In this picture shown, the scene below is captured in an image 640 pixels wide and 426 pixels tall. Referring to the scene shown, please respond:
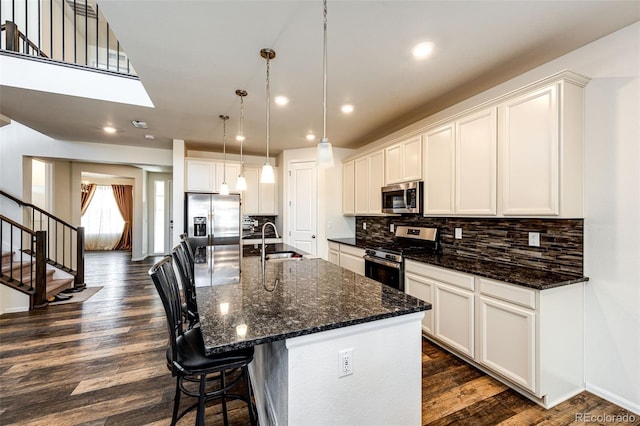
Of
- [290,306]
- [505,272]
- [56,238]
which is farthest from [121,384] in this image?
[56,238]

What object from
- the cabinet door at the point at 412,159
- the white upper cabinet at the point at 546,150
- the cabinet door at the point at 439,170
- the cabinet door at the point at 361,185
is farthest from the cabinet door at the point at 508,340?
the cabinet door at the point at 361,185

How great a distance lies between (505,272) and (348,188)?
114 inches

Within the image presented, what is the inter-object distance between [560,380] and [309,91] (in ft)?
10.3

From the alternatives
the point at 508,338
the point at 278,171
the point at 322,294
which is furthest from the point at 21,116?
the point at 508,338

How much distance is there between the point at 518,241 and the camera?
2.41 metres

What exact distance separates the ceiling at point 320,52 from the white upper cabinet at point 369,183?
66 centimetres

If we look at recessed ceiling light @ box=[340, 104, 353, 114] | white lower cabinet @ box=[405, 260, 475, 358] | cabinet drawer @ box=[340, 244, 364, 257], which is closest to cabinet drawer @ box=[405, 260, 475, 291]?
white lower cabinet @ box=[405, 260, 475, 358]

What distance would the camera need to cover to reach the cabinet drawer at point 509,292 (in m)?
1.84

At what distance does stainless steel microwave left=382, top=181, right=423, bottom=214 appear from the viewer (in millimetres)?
3141

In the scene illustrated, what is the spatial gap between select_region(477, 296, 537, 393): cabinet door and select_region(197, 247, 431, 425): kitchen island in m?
1.02

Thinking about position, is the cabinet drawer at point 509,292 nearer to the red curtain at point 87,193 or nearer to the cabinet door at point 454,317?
the cabinet door at point 454,317

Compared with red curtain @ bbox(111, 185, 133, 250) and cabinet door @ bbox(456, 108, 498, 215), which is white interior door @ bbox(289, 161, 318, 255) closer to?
cabinet door @ bbox(456, 108, 498, 215)

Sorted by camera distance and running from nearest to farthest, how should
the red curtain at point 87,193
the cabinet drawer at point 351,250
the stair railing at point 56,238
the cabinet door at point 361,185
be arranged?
the cabinet drawer at point 351,250 → the cabinet door at point 361,185 → the stair railing at point 56,238 → the red curtain at point 87,193

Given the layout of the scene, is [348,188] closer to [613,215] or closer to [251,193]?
[251,193]
